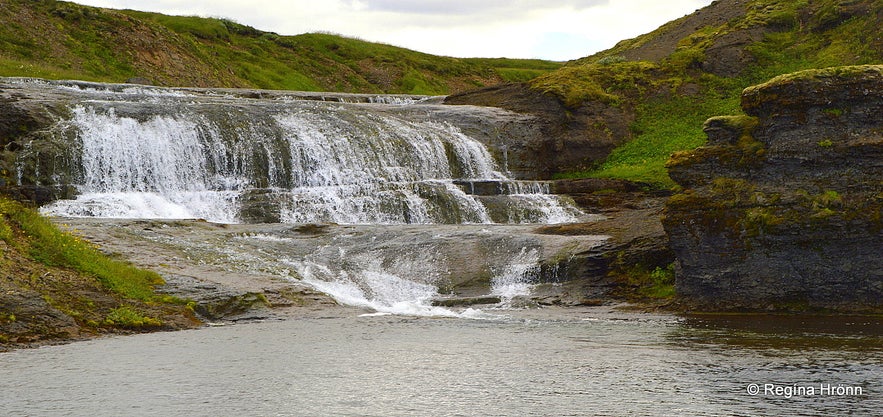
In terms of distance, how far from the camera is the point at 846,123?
19.7 meters

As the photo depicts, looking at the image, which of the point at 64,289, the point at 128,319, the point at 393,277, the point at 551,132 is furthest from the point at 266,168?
the point at 128,319

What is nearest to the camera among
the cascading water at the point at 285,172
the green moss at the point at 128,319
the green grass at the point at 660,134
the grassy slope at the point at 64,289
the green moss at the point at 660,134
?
the grassy slope at the point at 64,289

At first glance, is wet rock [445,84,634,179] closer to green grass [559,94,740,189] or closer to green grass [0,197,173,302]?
green grass [559,94,740,189]

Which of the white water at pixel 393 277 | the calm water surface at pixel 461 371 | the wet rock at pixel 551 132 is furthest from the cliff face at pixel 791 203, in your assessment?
the wet rock at pixel 551 132

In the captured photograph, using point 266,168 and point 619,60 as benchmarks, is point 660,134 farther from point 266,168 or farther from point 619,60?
point 266,168

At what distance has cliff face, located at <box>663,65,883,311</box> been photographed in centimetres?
1869

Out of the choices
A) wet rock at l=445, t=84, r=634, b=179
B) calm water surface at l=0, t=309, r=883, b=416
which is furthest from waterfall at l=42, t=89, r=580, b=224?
calm water surface at l=0, t=309, r=883, b=416

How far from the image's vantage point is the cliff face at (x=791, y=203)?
61.3ft

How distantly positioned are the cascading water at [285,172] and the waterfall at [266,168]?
0.04 meters

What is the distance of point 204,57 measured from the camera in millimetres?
64938

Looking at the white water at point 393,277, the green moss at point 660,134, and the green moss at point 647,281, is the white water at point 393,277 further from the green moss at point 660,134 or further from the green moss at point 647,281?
the green moss at point 660,134

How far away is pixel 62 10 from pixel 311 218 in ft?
126

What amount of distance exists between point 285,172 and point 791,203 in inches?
715

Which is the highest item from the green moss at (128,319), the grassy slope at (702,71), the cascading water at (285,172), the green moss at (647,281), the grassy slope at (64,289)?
the grassy slope at (702,71)
